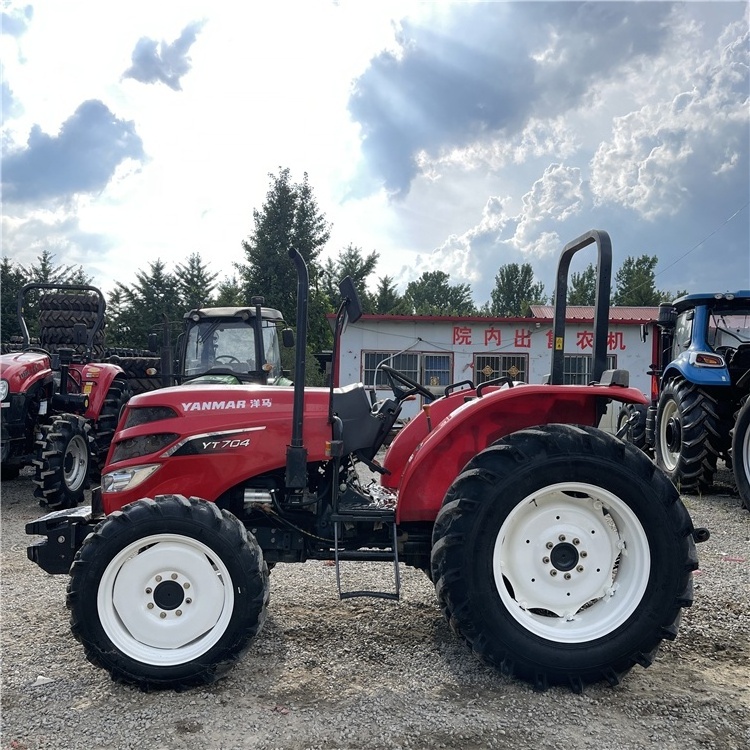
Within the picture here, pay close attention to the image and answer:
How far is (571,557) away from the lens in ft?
9.12

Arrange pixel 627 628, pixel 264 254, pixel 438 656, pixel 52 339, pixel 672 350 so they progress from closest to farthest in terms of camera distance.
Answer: pixel 627 628
pixel 438 656
pixel 672 350
pixel 52 339
pixel 264 254

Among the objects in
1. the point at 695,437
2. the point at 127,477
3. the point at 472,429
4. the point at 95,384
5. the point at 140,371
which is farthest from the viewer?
the point at 140,371

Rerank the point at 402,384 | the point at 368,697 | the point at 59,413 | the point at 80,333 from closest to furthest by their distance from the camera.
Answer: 1. the point at 368,697
2. the point at 402,384
3. the point at 59,413
4. the point at 80,333

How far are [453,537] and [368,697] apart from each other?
721 mm

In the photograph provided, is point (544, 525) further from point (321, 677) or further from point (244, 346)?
point (244, 346)

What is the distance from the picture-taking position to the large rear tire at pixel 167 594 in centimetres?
264

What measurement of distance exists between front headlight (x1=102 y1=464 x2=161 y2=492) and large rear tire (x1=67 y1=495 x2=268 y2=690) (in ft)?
1.35

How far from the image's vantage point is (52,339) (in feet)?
31.0

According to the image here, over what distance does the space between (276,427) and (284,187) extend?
2286 cm

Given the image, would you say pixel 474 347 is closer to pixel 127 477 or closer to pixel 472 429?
pixel 472 429

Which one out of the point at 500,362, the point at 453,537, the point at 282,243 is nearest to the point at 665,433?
the point at 453,537

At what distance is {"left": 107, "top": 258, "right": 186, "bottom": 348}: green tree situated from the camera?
26.6 metres

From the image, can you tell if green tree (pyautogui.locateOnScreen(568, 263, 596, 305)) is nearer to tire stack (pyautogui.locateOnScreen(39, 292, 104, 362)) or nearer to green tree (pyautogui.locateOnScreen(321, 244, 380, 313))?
green tree (pyautogui.locateOnScreen(321, 244, 380, 313))

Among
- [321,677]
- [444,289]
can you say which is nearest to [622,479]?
[321,677]
